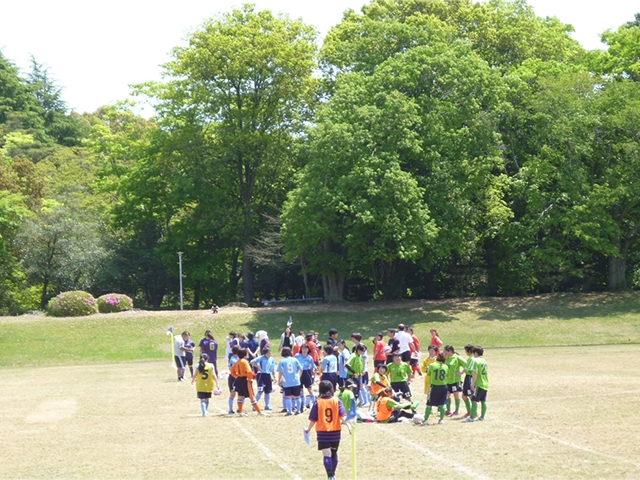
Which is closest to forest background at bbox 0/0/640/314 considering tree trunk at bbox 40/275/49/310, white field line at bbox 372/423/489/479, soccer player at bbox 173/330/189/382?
tree trunk at bbox 40/275/49/310

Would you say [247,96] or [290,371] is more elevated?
[247,96]

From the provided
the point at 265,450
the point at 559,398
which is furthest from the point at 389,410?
the point at 559,398

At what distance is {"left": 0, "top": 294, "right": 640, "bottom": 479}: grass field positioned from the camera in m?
14.8

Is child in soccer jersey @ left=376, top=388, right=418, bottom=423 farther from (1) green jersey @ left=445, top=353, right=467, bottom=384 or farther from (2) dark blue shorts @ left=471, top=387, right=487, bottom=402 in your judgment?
(2) dark blue shorts @ left=471, top=387, right=487, bottom=402

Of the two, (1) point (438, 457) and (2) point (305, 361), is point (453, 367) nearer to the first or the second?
(2) point (305, 361)

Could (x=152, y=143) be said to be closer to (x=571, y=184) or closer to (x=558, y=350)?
(x=571, y=184)

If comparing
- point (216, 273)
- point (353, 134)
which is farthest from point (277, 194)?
point (353, 134)

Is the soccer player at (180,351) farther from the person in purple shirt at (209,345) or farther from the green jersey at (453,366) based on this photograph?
the green jersey at (453,366)

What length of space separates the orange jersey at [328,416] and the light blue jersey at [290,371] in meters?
7.62

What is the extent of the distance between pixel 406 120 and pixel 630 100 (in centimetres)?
1434

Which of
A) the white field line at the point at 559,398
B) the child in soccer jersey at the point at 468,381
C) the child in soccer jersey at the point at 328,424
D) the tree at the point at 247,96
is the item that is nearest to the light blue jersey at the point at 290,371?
the child in soccer jersey at the point at 468,381

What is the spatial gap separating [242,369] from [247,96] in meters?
40.6

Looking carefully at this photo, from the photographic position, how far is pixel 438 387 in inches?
758

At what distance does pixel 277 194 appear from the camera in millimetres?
61438
